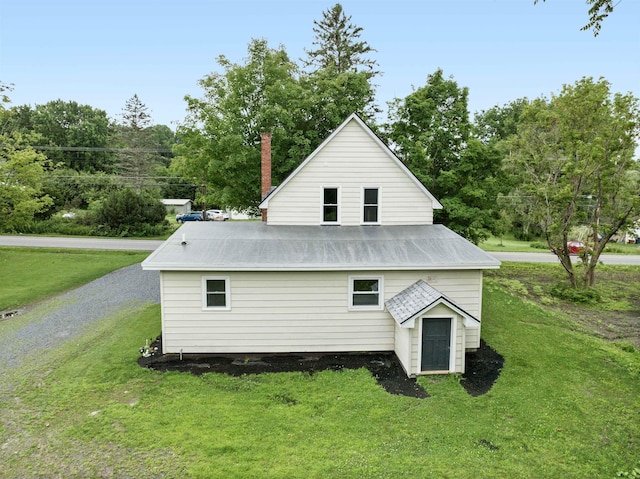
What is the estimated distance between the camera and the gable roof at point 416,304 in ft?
35.5

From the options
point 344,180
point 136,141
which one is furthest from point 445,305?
point 136,141

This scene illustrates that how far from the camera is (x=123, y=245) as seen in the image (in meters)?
32.4

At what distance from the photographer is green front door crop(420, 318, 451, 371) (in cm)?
1124

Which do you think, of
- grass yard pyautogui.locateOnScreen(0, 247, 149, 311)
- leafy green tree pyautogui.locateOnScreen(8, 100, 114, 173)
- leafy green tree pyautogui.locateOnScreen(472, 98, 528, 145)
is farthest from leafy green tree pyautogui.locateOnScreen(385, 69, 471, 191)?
leafy green tree pyautogui.locateOnScreen(8, 100, 114, 173)

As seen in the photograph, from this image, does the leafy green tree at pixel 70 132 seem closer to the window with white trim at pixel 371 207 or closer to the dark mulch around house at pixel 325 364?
the window with white trim at pixel 371 207

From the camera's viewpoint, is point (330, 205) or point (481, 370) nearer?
point (481, 370)

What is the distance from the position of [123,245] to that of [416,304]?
Answer: 2802 cm

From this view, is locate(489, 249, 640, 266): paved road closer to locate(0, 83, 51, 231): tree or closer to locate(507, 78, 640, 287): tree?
locate(507, 78, 640, 287): tree

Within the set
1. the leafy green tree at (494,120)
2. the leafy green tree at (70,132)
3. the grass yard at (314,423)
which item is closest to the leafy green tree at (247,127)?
the grass yard at (314,423)

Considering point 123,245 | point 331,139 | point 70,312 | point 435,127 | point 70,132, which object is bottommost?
point 70,312

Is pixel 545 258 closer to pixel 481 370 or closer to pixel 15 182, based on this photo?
pixel 481 370

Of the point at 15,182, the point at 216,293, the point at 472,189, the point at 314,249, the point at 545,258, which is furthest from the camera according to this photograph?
the point at 545,258

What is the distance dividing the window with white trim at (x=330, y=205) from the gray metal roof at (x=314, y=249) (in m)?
0.46

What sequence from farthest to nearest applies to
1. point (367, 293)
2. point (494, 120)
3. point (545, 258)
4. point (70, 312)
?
1. point (494, 120)
2. point (545, 258)
3. point (70, 312)
4. point (367, 293)
